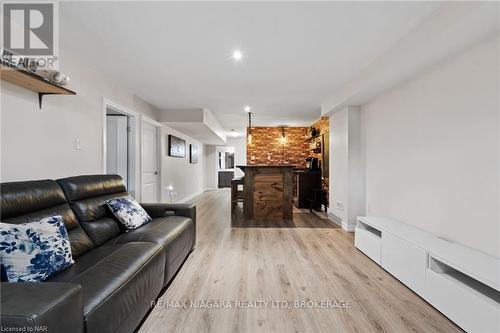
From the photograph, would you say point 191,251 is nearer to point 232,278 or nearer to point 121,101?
point 232,278

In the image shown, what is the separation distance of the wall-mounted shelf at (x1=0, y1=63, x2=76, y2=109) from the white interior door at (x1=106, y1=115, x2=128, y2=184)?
2.05 metres

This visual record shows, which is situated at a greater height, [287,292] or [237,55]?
[237,55]

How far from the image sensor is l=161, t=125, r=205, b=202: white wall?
5.57m

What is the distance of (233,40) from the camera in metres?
2.31

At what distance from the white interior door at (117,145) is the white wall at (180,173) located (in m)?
1.19

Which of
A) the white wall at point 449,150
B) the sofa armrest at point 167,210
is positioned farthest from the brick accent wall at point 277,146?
the sofa armrest at point 167,210

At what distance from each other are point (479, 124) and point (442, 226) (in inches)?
40.8

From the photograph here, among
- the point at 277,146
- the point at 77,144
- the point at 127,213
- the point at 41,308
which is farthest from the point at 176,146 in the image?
the point at 41,308

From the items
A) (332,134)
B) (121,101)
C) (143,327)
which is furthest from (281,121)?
(143,327)

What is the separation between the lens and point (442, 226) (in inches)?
93.7

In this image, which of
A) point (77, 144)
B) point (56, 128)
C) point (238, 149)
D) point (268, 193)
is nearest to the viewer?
point (56, 128)

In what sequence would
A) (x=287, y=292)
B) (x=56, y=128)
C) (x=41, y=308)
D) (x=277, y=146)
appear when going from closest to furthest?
1. (x=41, y=308)
2. (x=287, y=292)
3. (x=56, y=128)
4. (x=277, y=146)

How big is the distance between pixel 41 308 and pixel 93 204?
1.56 m

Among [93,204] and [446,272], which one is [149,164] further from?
[446,272]
